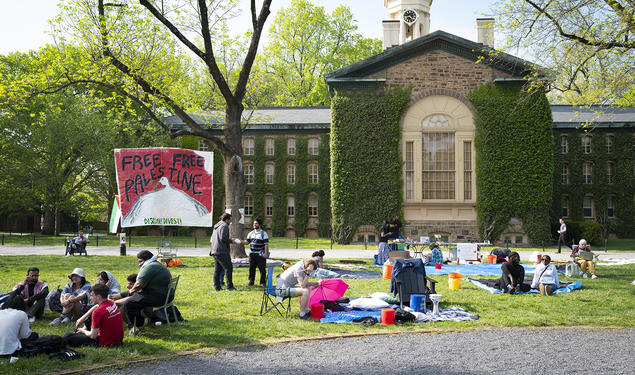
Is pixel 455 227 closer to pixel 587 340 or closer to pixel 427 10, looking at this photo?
pixel 427 10

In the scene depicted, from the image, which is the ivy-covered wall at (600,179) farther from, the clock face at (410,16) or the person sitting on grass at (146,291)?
the person sitting on grass at (146,291)

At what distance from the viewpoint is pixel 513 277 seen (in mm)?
12547

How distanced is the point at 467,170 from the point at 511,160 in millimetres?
→ 2651

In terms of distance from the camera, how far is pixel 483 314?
9.92m

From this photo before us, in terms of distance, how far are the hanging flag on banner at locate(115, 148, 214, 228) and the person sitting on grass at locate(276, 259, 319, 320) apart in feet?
20.1

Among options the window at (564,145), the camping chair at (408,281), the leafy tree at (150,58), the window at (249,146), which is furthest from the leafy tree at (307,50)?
the camping chair at (408,281)

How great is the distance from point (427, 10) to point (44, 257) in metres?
30.3

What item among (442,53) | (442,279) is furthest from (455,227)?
(442,279)

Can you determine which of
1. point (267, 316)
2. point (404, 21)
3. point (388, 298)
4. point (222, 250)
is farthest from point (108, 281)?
point (404, 21)

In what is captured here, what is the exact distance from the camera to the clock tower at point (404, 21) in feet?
120

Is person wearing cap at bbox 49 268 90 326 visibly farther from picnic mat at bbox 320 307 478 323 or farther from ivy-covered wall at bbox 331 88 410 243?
ivy-covered wall at bbox 331 88 410 243

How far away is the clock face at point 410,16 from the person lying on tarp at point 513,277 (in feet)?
91.6

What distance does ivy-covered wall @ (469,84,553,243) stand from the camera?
31219 mm

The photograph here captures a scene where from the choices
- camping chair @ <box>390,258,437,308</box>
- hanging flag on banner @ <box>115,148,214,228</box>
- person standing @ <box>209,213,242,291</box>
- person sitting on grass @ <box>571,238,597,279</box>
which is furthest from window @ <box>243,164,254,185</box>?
camping chair @ <box>390,258,437,308</box>
